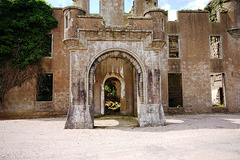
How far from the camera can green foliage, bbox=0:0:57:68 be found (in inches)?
518

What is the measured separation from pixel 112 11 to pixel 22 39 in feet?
23.2

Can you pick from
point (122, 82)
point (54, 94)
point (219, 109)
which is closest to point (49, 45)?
point (54, 94)

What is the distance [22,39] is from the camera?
13.6 meters

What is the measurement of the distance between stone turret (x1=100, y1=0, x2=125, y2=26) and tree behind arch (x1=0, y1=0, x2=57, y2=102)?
391 centimetres

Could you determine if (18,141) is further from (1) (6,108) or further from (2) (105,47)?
(1) (6,108)

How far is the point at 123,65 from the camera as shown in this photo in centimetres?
1355

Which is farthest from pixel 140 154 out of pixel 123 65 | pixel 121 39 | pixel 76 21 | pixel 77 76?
pixel 123 65

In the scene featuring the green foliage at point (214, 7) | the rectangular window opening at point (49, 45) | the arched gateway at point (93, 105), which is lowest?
the arched gateway at point (93, 105)

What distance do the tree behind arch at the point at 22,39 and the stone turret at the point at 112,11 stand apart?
391cm

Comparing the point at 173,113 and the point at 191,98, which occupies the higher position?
the point at 191,98

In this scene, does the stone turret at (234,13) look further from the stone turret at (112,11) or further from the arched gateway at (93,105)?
the arched gateway at (93,105)

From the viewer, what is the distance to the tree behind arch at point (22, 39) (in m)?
13.1

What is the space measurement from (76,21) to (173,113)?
31.8 feet

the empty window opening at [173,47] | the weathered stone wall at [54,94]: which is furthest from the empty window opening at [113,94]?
the empty window opening at [173,47]
